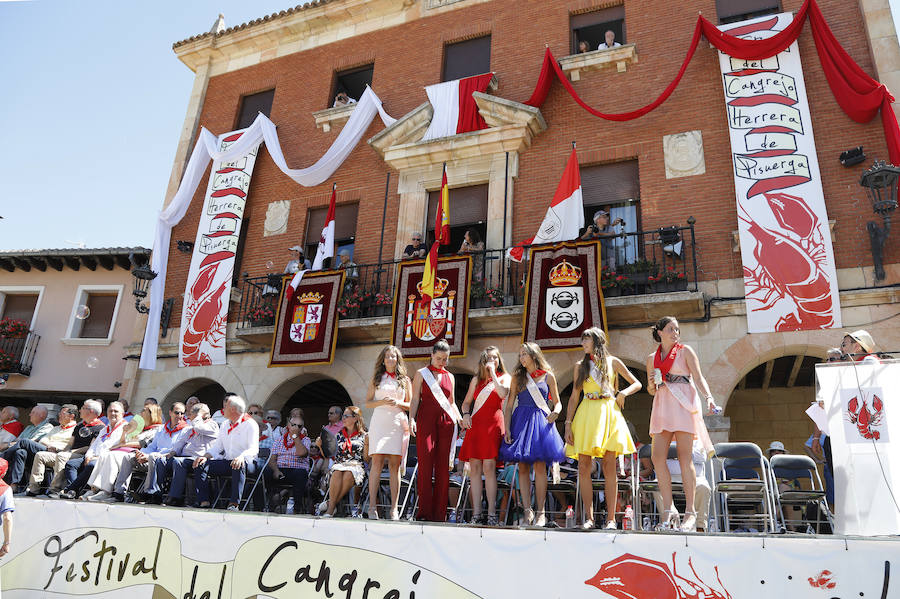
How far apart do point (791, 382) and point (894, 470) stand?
25.5 feet

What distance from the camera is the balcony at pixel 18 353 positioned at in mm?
15180

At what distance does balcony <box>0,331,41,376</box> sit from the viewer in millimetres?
15180

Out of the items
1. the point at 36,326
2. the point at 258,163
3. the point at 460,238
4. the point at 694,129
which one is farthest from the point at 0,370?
the point at 694,129

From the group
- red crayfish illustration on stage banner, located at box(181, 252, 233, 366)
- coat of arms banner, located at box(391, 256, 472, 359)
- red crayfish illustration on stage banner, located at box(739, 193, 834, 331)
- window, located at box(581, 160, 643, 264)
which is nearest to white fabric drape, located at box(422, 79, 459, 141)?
window, located at box(581, 160, 643, 264)

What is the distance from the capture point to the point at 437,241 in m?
10.3

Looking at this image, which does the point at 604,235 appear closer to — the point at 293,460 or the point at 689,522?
the point at 293,460

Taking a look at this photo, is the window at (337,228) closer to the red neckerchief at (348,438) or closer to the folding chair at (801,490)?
the red neckerchief at (348,438)

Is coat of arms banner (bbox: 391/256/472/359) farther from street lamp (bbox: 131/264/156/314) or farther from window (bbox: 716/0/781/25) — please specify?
window (bbox: 716/0/781/25)

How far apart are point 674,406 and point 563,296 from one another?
4322mm

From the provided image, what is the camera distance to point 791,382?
11.5 meters

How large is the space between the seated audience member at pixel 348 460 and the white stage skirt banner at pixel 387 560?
1.22 meters

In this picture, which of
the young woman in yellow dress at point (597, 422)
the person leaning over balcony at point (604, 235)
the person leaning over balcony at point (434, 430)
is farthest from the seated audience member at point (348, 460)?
the person leaning over balcony at point (604, 235)

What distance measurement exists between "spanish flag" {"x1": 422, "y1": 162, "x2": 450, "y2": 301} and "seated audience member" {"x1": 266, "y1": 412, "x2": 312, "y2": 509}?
3025 mm

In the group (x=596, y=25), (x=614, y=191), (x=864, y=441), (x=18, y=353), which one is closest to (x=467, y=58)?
(x=596, y=25)
